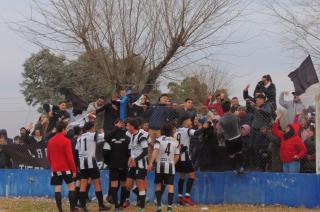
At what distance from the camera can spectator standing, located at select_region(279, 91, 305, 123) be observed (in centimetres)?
1503

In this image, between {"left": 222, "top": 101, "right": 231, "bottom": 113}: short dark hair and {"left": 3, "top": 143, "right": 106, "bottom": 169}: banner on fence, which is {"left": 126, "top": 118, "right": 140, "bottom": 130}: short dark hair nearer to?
{"left": 222, "top": 101, "right": 231, "bottom": 113}: short dark hair

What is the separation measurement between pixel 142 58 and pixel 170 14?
7.04 feet

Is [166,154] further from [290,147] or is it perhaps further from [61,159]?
[290,147]

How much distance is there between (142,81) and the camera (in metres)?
25.7

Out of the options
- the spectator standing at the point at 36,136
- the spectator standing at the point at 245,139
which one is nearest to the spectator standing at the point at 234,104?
the spectator standing at the point at 245,139

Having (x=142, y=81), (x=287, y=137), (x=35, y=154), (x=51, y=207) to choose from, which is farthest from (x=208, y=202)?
(x=142, y=81)

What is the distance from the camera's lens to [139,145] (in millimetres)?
13961

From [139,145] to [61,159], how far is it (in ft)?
5.80

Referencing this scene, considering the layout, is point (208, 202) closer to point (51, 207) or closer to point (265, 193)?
point (265, 193)

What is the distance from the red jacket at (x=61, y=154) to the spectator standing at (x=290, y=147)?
15.7 feet

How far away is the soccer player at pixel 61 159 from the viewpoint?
45.6 ft

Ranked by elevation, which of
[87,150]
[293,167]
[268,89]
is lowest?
[293,167]

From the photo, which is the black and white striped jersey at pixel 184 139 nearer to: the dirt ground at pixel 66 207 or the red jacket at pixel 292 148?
the dirt ground at pixel 66 207

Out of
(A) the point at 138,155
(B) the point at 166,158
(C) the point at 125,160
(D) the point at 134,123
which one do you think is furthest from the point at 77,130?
(B) the point at 166,158
